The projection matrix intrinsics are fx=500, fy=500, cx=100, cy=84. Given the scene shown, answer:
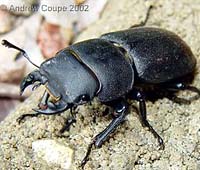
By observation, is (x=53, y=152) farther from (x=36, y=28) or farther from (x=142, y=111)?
(x=36, y=28)

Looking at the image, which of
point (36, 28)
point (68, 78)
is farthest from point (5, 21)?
point (68, 78)

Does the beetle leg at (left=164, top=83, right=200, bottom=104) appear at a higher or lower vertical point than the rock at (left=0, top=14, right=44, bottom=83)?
higher

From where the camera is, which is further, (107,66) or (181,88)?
(181,88)

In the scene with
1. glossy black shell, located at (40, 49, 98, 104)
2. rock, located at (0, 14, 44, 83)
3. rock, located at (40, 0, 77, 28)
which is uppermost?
glossy black shell, located at (40, 49, 98, 104)

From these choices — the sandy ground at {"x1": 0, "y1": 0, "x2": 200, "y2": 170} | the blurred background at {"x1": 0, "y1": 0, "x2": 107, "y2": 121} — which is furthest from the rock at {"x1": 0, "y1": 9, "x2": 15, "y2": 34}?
the sandy ground at {"x1": 0, "y1": 0, "x2": 200, "y2": 170}

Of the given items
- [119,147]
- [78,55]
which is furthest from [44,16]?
[119,147]

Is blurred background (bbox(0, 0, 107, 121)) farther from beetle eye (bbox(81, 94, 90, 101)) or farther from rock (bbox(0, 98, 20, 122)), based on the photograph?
beetle eye (bbox(81, 94, 90, 101))

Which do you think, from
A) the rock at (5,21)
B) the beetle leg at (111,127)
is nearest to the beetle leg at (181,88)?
the beetle leg at (111,127)
